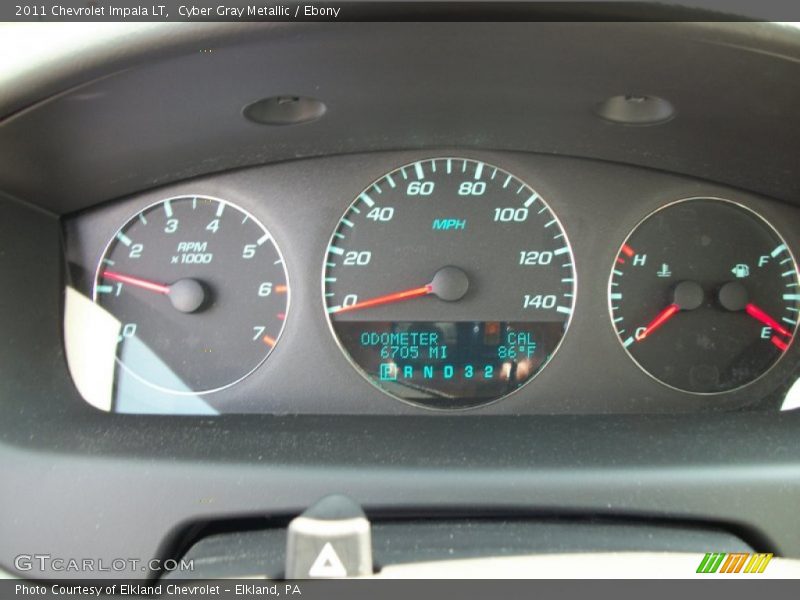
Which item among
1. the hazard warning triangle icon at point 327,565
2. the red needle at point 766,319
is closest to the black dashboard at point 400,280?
the red needle at point 766,319

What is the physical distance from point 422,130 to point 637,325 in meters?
0.97

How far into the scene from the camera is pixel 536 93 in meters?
2.37

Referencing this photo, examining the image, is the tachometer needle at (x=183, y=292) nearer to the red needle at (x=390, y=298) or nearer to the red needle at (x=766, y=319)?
the red needle at (x=390, y=298)

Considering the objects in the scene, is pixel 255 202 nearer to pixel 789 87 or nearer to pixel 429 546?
pixel 429 546

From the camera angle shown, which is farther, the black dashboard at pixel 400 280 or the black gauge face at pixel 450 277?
the black gauge face at pixel 450 277

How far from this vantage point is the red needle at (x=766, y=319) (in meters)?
2.87

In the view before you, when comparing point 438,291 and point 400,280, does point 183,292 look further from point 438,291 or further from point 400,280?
point 438,291

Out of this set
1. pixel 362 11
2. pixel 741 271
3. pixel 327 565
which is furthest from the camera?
pixel 741 271

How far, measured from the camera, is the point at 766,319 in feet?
9.46

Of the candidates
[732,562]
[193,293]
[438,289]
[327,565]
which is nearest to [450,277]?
[438,289]

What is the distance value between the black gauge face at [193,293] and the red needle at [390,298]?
21 cm

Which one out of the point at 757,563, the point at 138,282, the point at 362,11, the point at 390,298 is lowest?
the point at 757,563

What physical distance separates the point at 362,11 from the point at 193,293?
1.26m

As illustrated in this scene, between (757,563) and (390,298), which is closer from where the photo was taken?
(757,563)
